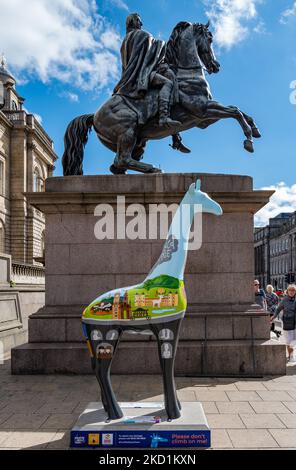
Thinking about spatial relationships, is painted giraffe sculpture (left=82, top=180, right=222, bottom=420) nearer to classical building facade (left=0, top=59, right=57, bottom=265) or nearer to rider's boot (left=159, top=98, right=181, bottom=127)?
rider's boot (left=159, top=98, right=181, bottom=127)

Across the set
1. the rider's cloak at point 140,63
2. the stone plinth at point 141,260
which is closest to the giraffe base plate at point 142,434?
the stone plinth at point 141,260

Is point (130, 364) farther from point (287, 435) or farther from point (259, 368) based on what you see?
point (287, 435)

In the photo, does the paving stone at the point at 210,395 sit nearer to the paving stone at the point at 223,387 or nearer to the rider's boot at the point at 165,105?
the paving stone at the point at 223,387

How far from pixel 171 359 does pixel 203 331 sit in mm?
3755

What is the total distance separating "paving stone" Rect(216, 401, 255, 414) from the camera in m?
5.98

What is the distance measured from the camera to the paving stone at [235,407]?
5.98m

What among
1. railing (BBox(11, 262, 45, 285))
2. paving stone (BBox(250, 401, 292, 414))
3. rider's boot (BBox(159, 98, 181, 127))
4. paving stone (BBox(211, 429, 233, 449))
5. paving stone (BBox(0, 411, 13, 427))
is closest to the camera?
paving stone (BBox(211, 429, 233, 449))

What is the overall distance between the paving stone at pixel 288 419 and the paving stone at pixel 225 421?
557 mm

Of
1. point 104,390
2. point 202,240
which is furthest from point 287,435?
point 202,240

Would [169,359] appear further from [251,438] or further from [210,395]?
[210,395]

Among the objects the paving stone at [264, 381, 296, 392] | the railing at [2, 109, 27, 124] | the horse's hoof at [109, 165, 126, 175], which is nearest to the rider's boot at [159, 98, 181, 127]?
the horse's hoof at [109, 165, 126, 175]

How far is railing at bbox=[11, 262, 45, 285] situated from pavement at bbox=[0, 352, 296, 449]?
12992 millimetres

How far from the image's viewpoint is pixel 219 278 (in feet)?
28.8

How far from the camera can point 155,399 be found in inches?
256
